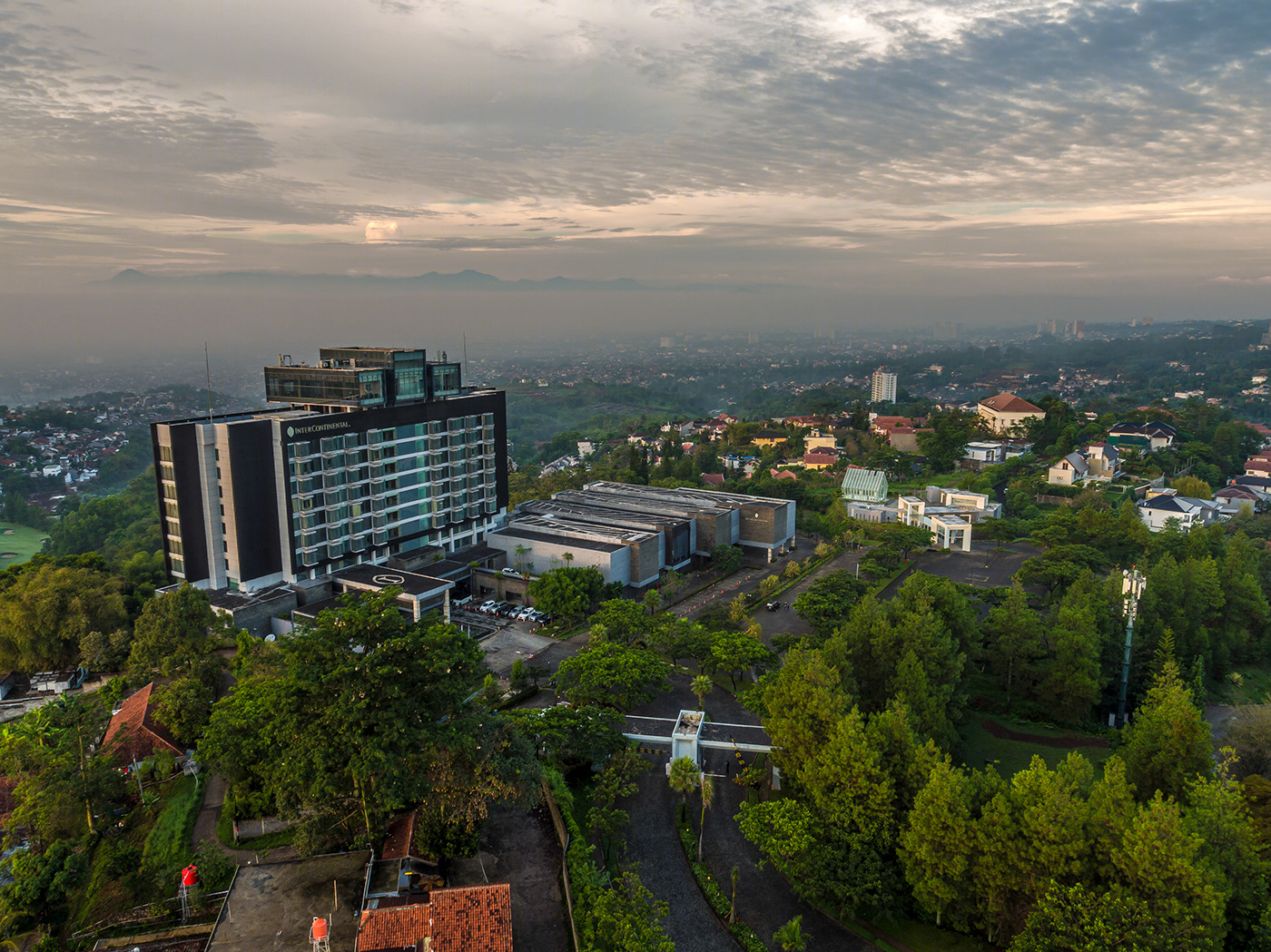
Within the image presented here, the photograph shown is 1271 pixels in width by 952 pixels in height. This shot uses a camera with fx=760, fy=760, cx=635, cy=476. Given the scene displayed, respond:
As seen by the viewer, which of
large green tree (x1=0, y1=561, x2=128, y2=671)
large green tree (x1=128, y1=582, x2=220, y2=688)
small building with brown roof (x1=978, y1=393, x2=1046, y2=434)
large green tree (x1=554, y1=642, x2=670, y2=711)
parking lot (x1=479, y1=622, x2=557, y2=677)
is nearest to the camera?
large green tree (x1=554, y1=642, x2=670, y2=711)

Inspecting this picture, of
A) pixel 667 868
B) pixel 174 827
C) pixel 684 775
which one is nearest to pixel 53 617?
pixel 174 827

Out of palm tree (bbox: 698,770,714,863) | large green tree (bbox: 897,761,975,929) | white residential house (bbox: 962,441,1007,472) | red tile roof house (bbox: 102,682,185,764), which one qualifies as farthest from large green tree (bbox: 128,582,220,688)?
white residential house (bbox: 962,441,1007,472)

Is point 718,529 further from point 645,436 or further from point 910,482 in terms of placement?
point 645,436

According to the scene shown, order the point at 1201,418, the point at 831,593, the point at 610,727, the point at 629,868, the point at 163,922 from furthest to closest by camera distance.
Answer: the point at 1201,418 < the point at 831,593 < the point at 610,727 < the point at 629,868 < the point at 163,922

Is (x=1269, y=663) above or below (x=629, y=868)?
below

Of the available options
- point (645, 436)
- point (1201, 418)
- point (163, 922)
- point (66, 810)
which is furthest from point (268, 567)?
point (1201, 418)

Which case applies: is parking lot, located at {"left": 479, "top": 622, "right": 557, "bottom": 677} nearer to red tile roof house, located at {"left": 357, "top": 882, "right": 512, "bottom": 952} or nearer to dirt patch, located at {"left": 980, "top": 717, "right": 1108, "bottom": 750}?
red tile roof house, located at {"left": 357, "top": 882, "right": 512, "bottom": 952}
